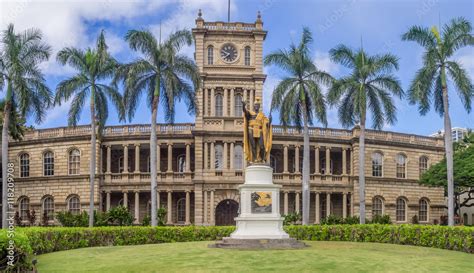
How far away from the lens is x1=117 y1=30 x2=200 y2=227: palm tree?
108 feet

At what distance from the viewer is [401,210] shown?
2047 inches

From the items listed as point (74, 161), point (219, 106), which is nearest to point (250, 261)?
point (219, 106)

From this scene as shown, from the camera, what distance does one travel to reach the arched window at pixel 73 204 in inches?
1909

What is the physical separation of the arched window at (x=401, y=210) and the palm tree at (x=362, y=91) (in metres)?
18.0

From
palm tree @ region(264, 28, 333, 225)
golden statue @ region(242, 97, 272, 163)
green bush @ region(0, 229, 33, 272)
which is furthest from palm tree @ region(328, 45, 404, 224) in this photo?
green bush @ region(0, 229, 33, 272)

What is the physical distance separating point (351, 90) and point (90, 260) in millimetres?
21651

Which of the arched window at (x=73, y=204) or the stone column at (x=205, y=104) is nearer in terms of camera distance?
the stone column at (x=205, y=104)

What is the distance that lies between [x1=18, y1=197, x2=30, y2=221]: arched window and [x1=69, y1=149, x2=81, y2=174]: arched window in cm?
508

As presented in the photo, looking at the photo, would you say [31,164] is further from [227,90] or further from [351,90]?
[351,90]

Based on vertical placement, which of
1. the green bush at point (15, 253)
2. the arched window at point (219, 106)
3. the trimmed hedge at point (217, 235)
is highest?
the arched window at point (219, 106)

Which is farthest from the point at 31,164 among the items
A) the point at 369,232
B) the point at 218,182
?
the point at 369,232

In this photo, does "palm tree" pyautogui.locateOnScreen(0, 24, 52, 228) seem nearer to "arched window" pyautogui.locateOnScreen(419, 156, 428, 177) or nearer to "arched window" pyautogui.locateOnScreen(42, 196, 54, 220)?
"arched window" pyautogui.locateOnScreen(42, 196, 54, 220)

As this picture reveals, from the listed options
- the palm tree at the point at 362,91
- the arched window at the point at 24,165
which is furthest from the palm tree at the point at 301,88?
the arched window at the point at 24,165

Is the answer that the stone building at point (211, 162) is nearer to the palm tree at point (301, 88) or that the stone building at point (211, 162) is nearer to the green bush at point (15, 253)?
the palm tree at point (301, 88)
